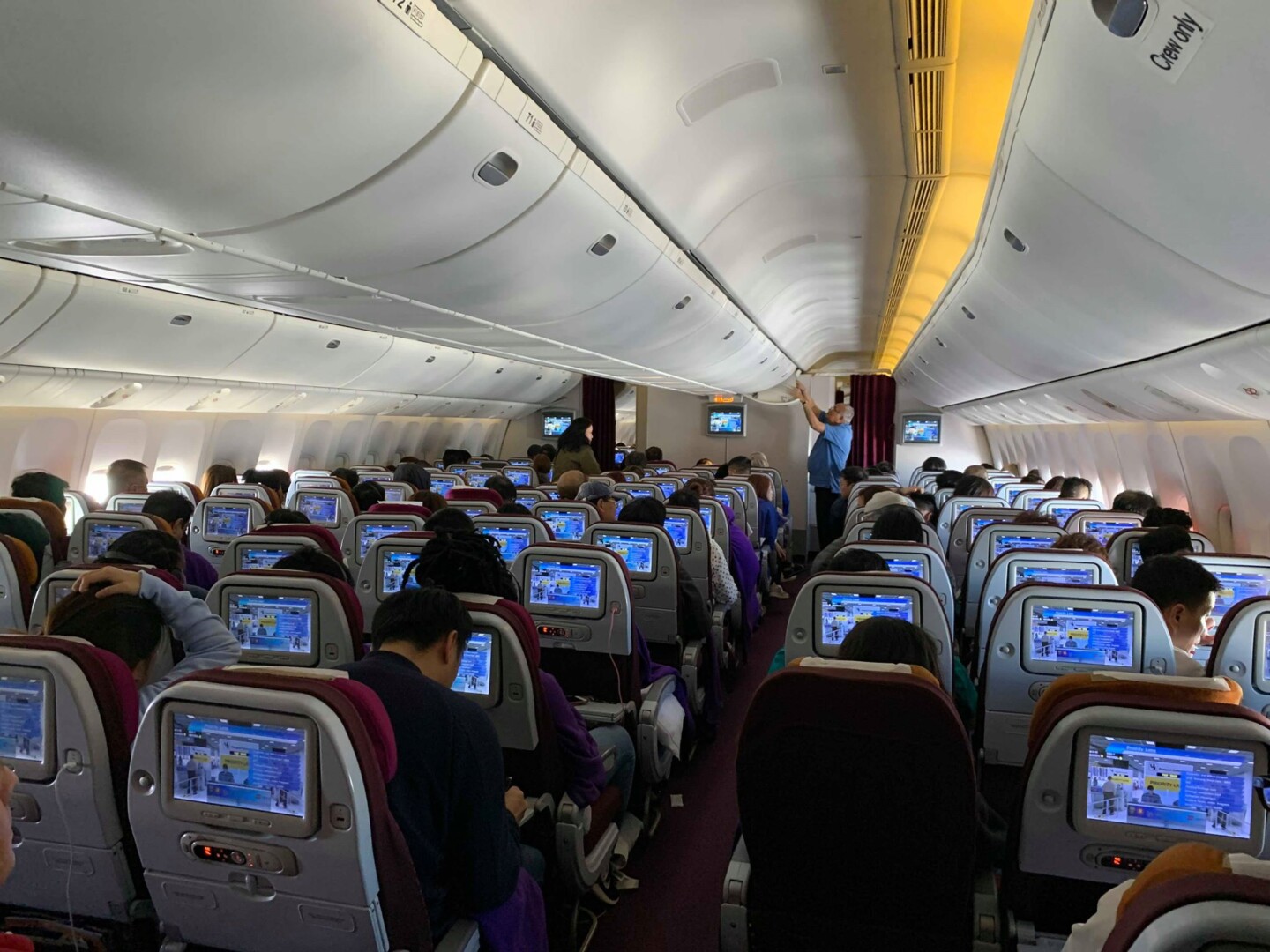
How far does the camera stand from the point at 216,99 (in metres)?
2.84

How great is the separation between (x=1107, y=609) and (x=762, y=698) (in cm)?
212

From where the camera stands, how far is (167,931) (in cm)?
233

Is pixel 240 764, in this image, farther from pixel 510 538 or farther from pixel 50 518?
pixel 50 518

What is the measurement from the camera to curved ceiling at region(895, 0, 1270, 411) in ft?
7.75

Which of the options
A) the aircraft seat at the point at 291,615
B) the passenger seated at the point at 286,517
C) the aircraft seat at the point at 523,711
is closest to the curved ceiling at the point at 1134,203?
the aircraft seat at the point at 523,711

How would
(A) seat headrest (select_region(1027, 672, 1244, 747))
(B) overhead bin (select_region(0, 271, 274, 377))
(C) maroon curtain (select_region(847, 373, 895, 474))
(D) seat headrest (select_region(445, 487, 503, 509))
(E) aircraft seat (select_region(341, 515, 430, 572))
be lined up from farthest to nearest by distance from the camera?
(C) maroon curtain (select_region(847, 373, 895, 474)) < (D) seat headrest (select_region(445, 487, 503, 509)) < (B) overhead bin (select_region(0, 271, 274, 377)) < (E) aircraft seat (select_region(341, 515, 430, 572)) < (A) seat headrest (select_region(1027, 672, 1244, 747))

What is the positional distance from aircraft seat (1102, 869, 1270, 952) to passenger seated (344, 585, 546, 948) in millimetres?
1672

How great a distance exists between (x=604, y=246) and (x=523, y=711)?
3254 mm

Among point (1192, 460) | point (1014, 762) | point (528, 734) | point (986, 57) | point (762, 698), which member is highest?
point (986, 57)

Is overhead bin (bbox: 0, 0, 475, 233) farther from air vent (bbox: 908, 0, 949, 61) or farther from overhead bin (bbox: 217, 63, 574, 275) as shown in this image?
air vent (bbox: 908, 0, 949, 61)

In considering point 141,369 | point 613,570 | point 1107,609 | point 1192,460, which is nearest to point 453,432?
point 141,369

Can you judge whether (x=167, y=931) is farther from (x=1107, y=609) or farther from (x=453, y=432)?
(x=453, y=432)

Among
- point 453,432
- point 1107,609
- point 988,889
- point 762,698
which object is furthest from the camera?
point 453,432

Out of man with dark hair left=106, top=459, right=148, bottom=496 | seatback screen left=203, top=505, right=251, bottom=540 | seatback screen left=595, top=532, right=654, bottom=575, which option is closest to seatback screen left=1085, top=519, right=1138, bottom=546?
seatback screen left=595, top=532, right=654, bottom=575
